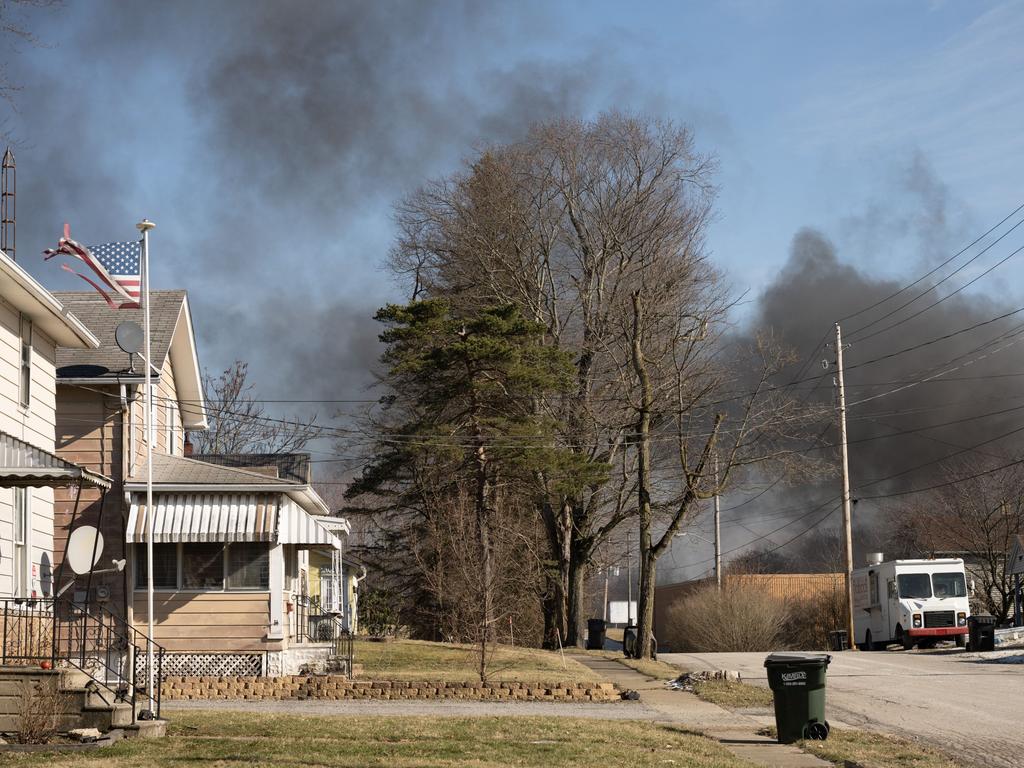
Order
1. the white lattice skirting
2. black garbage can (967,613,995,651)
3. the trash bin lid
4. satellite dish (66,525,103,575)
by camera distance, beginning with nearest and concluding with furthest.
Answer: the trash bin lid < satellite dish (66,525,103,575) < the white lattice skirting < black garbage can (967,613,995,651)

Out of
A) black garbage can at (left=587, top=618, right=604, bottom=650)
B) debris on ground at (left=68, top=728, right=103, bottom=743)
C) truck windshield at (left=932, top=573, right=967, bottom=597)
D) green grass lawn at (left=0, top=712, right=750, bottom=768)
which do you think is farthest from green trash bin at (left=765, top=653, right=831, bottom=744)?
black garbage can at (left=587, top=618, right=604, bottom=650)

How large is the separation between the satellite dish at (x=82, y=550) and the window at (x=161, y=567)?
161 inches

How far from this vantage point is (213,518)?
2417 cm

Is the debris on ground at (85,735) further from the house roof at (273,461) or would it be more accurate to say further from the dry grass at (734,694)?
the house roof at (273,461)

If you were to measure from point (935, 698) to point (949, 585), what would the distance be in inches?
787

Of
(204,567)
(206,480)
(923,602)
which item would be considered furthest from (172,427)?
(923,602)

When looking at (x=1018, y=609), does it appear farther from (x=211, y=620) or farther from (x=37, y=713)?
(x=37, y=713)

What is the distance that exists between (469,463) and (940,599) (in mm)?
15539

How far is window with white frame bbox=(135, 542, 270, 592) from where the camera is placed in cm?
2477

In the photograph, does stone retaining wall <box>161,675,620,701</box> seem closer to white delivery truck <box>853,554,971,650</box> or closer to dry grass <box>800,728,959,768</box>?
dry grass <box>800,728,959,768</box>

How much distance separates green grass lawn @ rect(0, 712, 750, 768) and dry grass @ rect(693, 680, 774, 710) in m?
4.00

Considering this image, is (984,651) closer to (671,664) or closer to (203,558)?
(671,664)

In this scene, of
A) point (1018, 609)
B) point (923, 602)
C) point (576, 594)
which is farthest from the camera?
point (1018, 609)

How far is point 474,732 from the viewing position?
15.2m
